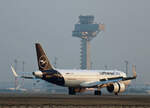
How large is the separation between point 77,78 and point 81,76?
4.09 feet

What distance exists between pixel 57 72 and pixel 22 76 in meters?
6.97

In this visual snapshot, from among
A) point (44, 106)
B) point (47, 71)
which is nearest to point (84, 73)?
point (47, 71)

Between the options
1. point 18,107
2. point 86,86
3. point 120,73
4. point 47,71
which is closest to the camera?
point 18,107

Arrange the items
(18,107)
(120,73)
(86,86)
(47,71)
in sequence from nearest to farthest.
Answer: (18,107), (47,71), (86,86), (120,73)

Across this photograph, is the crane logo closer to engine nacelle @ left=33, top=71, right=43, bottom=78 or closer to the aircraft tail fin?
the aircraft tail fin

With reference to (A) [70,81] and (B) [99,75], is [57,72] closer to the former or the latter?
(A) [70,81]

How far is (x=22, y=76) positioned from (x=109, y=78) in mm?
14596

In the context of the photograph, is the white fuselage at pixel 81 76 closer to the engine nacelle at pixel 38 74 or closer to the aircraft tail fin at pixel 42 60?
the aircraft tail fin at pixel 42 60

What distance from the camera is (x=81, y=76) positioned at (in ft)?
298

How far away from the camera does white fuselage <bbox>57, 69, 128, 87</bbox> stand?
290ft

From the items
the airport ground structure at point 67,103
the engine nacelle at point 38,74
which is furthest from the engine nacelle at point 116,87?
the airport ground structure at point 67,103

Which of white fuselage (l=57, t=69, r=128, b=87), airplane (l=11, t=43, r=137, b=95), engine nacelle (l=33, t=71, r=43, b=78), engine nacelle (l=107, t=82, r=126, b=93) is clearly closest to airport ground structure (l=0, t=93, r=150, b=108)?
engine nacelle (l=33, t=71, r=43, b=78)

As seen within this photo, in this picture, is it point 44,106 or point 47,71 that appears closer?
point 44,106

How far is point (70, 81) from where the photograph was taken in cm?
8881
